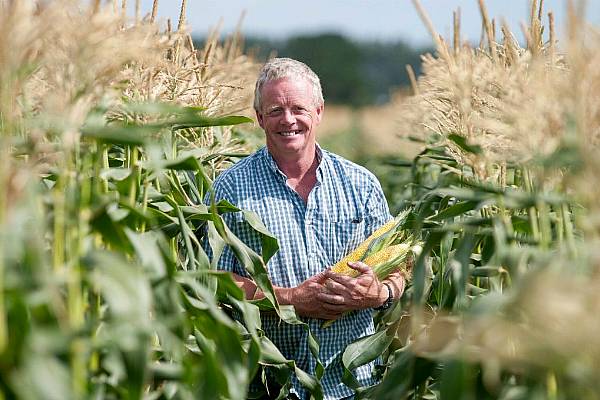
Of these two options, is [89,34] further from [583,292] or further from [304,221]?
[304,221]

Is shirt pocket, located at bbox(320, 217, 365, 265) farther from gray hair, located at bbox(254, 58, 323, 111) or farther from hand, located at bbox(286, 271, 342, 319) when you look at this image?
gray hair, located at bbox(254, 58, 323, 111)

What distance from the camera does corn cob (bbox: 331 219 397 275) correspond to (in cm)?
444

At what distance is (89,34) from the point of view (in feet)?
8.63

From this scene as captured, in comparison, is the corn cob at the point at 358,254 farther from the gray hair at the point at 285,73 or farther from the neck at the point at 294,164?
the gray hair at the point at 285,73

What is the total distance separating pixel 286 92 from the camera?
15.5ft

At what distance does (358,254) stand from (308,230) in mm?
278

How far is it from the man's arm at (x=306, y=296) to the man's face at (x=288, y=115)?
0.71 meters

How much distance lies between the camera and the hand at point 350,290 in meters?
4.30

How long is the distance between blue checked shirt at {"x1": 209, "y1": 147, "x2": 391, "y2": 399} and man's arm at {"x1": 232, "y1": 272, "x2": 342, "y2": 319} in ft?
0.47

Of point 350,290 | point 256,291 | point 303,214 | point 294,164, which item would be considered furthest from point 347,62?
point 350,290

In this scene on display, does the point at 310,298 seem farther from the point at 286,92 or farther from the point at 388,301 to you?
the point at 286,92

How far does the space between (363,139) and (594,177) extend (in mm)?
24303

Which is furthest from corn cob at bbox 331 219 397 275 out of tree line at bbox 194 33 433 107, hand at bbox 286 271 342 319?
tree line at bbox 194 33 433 107

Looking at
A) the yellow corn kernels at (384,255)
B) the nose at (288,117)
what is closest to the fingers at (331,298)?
the yellow corn kernels at (384,255)
